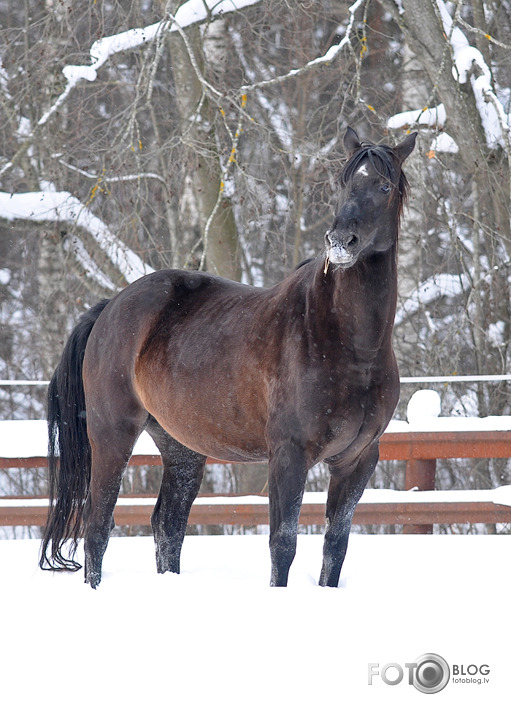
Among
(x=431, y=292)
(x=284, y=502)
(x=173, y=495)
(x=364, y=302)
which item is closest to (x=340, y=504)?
(x=284, y=502)

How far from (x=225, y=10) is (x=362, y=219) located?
507 cm

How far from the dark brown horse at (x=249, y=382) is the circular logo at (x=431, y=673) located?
0.91 meters

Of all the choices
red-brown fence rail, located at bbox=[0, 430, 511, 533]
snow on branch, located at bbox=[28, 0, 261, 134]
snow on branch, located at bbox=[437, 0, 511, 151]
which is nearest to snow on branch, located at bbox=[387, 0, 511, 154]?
snow on branch, located at bbox=[437, 0, 511, 151]

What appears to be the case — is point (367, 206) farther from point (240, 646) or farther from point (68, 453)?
point (68, 453)

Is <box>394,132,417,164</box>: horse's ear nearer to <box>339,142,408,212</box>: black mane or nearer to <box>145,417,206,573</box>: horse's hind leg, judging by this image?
<box>339,142,408,212</box>: black mane

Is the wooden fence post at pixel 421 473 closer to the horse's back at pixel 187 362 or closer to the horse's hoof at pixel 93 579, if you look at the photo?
the horse's back at pixel 187 362

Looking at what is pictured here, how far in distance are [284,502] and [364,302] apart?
2.61ft

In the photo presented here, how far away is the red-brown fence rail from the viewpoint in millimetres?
5184

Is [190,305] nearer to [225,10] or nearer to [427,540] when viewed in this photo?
[427,540]

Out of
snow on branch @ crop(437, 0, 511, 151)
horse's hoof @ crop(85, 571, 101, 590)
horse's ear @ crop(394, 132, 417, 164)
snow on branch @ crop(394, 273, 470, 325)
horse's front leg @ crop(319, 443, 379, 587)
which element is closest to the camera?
horse's ear @ crop(394, 132, 417, 164)

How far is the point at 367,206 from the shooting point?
2.87 metres

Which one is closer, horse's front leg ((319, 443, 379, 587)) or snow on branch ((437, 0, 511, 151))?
→ horse's front leg ((319, 443, 379, 587))

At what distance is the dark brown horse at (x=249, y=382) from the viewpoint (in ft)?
9.76

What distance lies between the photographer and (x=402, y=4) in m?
6.79
